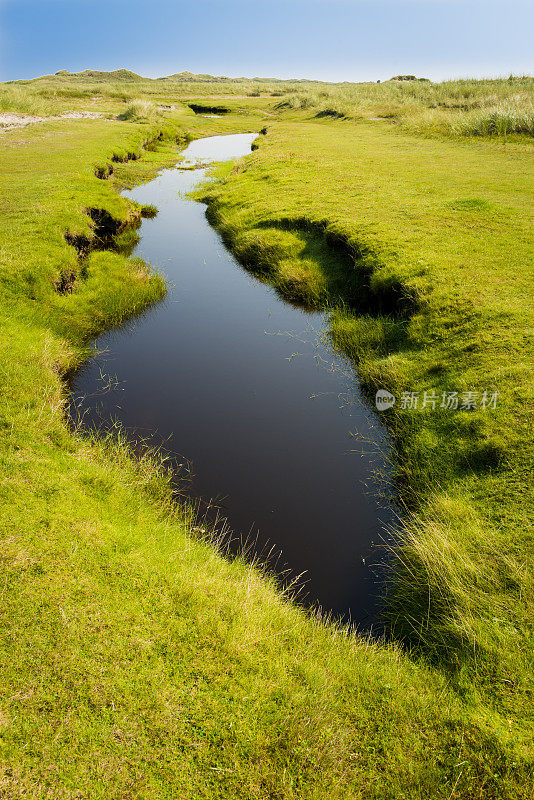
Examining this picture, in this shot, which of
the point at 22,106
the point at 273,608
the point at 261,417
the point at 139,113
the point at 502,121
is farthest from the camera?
the point at 139,113

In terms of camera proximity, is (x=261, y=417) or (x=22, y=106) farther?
(x=22, y=106)

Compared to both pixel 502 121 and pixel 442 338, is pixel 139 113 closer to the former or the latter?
pixel 502 121

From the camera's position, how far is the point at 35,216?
1583cm

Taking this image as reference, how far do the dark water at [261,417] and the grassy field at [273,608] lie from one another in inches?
24.6

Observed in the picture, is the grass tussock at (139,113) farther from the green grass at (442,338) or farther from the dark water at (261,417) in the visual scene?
the dark water at (261,417)

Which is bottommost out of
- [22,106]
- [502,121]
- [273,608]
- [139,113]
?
[273,608]

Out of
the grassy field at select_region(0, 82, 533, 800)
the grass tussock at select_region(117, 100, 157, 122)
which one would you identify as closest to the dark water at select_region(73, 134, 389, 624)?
the grassy field at select_region(0, 82, 533, 800)

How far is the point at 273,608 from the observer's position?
→ 5.41 meters

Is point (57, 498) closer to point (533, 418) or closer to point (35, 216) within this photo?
point (533, 418)

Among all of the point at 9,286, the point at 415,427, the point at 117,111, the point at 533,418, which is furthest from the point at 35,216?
the point at 117,111

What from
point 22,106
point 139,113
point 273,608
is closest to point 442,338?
point 273,608

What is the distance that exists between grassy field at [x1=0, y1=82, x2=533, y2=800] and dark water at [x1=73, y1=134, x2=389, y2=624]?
2.05ft

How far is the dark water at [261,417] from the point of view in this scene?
687cm

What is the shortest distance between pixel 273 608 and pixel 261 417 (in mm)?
4791
